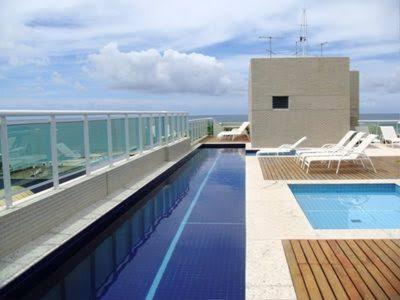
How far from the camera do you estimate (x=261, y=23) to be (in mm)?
15938

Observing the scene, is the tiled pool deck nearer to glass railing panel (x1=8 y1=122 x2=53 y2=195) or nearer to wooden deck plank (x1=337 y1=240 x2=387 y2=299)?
wooden deck plank (x1=337 y1=240 x2=387 y2=299)

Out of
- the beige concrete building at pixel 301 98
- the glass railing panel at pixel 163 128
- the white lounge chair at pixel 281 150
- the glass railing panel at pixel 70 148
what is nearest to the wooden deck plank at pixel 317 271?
the glass railing panel at pixel 70 148

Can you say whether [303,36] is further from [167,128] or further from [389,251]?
[389,251]

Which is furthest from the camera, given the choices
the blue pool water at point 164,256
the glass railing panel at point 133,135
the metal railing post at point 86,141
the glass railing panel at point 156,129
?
the glass railing panel at point 156,129

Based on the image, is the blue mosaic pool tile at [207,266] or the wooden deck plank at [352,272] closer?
the wooden deck plank at [352,272]

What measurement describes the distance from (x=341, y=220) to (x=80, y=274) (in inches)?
151

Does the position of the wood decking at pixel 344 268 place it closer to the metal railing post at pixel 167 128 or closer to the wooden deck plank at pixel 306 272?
the wooden deck plank at pixel 306 272

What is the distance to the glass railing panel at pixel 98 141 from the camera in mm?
7108

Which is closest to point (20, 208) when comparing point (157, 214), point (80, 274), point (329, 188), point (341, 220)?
point (80, 274)

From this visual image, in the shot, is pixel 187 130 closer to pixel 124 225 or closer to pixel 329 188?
pixel 329 188

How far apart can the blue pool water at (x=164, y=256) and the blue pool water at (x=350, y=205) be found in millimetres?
1145

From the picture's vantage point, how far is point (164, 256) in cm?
511

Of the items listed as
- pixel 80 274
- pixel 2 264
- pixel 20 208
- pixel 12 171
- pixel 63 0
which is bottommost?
pixel 80 274

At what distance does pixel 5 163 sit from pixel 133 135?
510 centimetres
